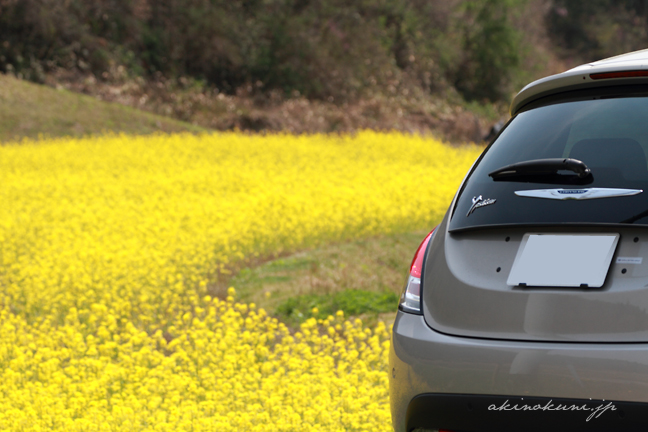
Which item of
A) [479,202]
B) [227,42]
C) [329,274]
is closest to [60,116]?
[227,42]

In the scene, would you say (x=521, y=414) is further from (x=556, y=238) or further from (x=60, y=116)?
(x=60, y=116)

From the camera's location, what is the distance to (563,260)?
197 cm

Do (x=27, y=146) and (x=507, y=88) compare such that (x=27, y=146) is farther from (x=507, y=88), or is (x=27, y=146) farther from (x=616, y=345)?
(x=507, y=88)

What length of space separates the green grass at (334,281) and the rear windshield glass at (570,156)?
329cm

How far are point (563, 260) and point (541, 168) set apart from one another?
1.05 feet

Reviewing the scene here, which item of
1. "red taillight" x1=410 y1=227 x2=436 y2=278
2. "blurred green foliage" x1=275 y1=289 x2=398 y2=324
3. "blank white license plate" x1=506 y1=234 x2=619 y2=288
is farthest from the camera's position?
"blurred green foliage" x1=275 y1=289 x2=398 y2=324

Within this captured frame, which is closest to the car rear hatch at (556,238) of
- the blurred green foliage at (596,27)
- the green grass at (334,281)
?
the green grass at (334,281)

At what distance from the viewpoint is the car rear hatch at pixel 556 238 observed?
1.87m

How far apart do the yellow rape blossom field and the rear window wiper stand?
1.70 meters

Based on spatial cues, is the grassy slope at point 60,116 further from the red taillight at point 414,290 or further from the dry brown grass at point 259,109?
the red taillight at point 414,290

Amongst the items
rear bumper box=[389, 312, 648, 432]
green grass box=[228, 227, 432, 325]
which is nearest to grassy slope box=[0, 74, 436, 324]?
green grass box=[228, 227, 432, 325]

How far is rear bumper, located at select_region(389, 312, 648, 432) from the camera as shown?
1.80m

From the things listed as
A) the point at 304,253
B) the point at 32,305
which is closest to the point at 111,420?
the point at 32,305

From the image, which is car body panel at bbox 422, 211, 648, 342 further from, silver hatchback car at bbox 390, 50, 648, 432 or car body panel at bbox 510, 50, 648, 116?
car body panel at bbox 510, 50, 648, 116
